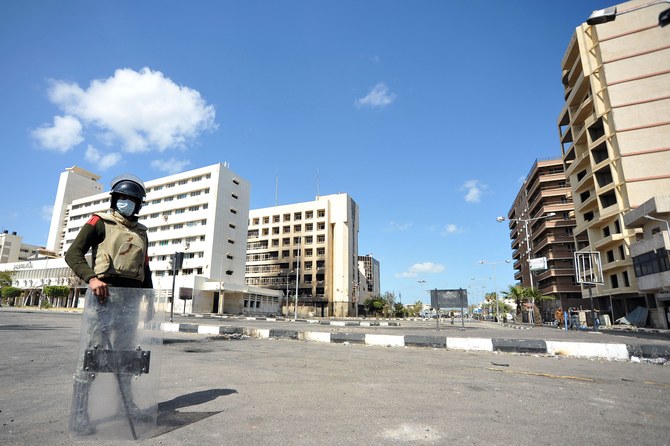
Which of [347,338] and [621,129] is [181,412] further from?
[621,129]

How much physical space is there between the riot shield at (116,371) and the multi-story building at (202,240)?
177 feet

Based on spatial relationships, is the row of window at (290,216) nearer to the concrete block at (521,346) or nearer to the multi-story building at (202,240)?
Result: the multi-story building at (202,240)

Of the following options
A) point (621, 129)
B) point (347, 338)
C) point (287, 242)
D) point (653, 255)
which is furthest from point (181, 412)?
point (287, 242)

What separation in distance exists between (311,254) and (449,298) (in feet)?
178

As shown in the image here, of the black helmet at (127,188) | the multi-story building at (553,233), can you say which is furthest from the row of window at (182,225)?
the black helmet at (127,188)

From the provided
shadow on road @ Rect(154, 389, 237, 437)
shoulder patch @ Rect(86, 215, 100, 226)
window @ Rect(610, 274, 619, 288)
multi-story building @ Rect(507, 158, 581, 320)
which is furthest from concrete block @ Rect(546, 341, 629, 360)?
multi-story building @ Rect(507, 158, 581, 320)

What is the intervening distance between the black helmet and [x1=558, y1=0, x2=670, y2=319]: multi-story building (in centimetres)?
4410

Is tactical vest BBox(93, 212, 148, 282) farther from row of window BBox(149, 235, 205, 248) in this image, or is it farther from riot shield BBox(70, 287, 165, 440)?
row of window BBox(149, 235, 205, 248)

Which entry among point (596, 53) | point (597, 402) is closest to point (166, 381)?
point (597, 402)

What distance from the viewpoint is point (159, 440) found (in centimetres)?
262

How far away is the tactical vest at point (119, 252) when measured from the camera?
286cm

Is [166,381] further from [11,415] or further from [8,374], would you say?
[8,374]

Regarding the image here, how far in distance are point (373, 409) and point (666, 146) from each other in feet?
152

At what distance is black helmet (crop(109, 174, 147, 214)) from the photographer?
312 centimetres
